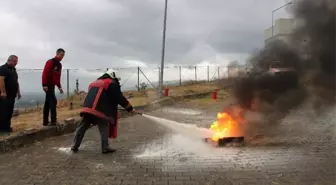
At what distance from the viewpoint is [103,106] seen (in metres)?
6.76

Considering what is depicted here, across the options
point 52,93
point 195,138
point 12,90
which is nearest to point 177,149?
point 195,138

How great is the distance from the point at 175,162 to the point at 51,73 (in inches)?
158

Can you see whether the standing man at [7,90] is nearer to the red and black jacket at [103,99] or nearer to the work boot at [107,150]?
the red and black jacket at [103,99]

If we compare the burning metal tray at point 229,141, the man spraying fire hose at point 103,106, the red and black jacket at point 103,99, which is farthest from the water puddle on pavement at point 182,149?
the red and black jacket at point 103,99

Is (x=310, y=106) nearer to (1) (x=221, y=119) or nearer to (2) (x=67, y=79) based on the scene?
(1) (x=221, y=119)

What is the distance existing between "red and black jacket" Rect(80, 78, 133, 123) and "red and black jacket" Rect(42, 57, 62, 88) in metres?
1.81

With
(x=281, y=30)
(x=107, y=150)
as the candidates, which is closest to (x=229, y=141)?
(x=107, y=150)

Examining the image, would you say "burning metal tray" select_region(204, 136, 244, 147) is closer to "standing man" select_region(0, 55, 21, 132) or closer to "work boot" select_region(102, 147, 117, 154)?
"work boot" select_region(102, 147, 117, 154)

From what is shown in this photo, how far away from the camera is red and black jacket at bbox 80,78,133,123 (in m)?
6.72

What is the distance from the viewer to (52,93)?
8.23 meters

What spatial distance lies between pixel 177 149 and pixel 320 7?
15.0 ft

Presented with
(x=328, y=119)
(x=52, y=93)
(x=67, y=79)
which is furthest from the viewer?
(x=67, y=79)

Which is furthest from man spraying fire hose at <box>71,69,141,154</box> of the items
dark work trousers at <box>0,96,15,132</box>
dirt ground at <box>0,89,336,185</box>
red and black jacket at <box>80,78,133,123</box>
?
dark work trousers at <box>0,96,15,132</box>

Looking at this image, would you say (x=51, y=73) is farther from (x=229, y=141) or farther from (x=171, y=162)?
(x=229, y=141)
